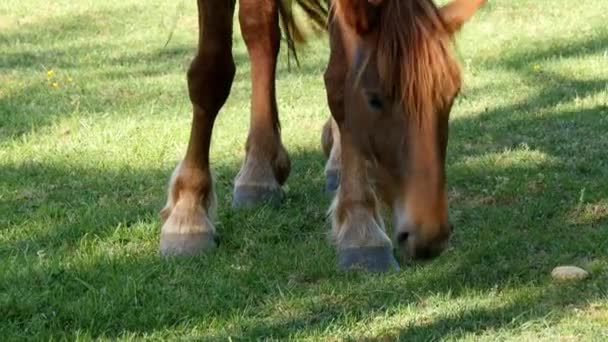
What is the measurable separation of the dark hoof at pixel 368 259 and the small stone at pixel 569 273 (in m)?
0.62

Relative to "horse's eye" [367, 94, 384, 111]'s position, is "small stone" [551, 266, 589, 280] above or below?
below

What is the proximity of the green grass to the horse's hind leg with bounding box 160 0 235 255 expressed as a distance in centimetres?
12

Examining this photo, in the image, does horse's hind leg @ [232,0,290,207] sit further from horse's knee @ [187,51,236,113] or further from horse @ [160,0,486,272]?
horse's knee @ [187,51,236,113]

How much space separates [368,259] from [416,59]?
3.33ft

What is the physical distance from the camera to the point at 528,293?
4.44 meters

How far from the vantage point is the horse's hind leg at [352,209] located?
4707mm

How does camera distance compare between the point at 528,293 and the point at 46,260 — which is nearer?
the point at 528,293

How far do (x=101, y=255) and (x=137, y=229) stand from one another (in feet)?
1.42

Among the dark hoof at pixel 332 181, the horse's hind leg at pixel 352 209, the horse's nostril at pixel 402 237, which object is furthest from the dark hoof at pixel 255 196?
the horse's nostril at pixel 402 237

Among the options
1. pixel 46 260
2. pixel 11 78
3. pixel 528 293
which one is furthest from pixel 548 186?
pixel 11 78

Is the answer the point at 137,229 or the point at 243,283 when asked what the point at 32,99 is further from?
the point at 243,283

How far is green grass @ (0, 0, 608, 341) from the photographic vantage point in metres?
4.27

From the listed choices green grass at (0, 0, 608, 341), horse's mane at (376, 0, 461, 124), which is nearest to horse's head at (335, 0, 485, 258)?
horse's mane at (376, 0, 461, 124)

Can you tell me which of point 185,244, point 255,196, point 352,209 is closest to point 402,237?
point 352,209
